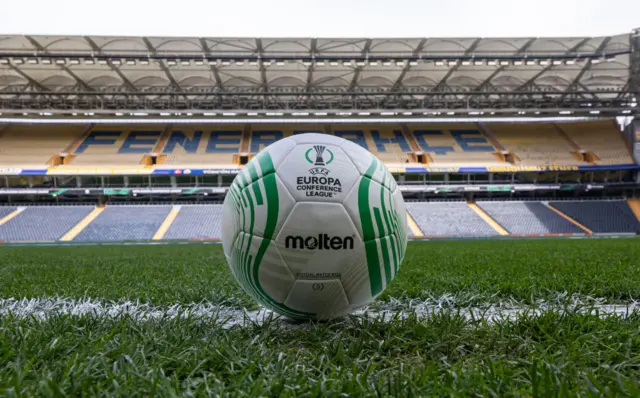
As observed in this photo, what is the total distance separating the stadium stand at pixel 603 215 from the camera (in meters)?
21.9

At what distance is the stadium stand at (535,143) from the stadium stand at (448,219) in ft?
19.4

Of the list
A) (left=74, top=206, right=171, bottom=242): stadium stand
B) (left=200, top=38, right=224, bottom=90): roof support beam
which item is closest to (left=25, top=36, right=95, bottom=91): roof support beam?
(left=74, top=206, right=171, bottom=242): stadium stand

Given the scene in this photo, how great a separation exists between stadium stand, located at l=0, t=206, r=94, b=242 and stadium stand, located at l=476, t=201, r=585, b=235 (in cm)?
2468

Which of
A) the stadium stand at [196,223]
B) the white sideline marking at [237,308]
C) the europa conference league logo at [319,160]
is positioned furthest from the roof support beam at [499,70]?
the europa conference league logo at [319,160]

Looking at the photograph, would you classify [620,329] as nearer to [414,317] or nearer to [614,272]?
[414,317]

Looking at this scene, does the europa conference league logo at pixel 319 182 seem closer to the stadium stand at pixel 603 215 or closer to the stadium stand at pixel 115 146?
the stadium stand at pixel 603 215

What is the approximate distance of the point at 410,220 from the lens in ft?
73.2

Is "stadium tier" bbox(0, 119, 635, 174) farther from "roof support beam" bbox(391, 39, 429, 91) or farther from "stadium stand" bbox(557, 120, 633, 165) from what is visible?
"roof support beam" bbox(391, 39, 429, 91)

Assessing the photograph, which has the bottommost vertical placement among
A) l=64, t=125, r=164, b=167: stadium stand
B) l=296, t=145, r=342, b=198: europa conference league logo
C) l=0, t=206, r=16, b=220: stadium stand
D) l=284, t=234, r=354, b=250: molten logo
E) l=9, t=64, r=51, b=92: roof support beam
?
l=0, t=206, r=16, b=220: stadium stand

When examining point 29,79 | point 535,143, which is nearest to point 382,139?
point 535,143

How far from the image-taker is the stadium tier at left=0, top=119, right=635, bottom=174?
25.1 metres

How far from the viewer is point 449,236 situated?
20.5m

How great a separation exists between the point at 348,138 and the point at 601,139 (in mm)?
18442

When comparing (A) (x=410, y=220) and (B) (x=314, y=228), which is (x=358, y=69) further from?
(B) (x=314, y=228)
